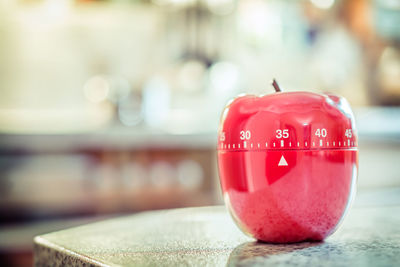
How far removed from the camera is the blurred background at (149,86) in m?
2.42

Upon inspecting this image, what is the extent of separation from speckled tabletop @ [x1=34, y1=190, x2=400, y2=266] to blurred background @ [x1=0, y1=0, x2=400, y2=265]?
171 cm

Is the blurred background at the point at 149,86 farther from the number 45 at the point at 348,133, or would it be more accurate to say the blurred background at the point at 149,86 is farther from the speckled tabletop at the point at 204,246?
the number 45 at the point at 348,133

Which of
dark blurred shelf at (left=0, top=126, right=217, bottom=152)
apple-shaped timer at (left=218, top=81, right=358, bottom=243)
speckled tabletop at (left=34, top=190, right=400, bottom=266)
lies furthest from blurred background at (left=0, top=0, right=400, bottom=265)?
apple-shaped timer at (left=218, top=81, right=358, bottom=243)

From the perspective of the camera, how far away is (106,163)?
2518mm

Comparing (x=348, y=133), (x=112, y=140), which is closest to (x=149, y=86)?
(x=112, y=140)

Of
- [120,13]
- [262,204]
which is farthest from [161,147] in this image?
[262,204]

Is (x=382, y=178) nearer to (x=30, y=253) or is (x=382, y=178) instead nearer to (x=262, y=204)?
(x=30, y=253)

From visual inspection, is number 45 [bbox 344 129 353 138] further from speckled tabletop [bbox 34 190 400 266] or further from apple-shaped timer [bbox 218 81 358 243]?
speckled tabletop [bbox 34 190 400 266]

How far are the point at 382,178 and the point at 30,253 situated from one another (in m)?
2.14

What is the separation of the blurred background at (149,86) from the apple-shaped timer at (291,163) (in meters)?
1.89

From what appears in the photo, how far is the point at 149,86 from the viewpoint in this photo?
3035 mm

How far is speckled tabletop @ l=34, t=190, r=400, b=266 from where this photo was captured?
0.46 metres

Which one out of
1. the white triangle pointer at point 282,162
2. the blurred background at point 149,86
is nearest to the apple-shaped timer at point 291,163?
the white triangle pointer at point 282,162

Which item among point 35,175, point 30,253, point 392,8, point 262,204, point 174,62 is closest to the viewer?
point 262,204
